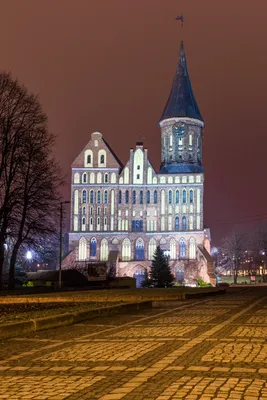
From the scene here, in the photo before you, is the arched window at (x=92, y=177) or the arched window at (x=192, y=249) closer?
the arched window at (x=92, y=177)

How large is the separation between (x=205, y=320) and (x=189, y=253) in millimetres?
72301

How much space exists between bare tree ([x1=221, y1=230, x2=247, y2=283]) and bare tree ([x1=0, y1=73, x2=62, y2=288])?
233 ft

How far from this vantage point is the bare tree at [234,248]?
107363 millimetres

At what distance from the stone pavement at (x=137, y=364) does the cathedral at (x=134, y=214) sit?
7319 centimetres

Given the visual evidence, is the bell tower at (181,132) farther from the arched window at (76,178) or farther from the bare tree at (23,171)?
the bare tree at (23,171)

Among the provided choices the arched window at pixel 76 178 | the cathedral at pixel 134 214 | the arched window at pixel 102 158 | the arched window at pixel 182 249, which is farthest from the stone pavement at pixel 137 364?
the arched window at pixel 102 158

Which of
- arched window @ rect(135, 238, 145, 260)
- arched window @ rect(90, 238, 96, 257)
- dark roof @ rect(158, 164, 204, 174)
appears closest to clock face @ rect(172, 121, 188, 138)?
dark roof @ rect(158, 164, 204, 174)

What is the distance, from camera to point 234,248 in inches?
4277

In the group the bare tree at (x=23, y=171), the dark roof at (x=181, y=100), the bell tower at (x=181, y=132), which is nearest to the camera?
the bare tree at (x=23, y=171)

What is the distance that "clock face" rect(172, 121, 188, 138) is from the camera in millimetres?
93625

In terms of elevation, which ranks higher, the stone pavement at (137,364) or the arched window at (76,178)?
the arched window at (76,178)

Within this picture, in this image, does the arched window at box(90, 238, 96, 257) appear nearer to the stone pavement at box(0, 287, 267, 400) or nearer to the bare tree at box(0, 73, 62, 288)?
the bare tree at box(0, 73, 62, 288)

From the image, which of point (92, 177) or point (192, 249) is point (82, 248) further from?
point (192, 249)

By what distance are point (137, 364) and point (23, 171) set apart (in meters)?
29.2
